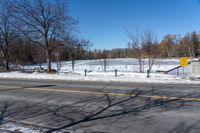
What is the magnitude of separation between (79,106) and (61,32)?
60.5 ft

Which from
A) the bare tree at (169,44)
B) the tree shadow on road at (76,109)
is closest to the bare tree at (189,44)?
the bare tree at (169,44)

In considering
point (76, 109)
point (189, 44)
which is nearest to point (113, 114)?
point (76, 109)

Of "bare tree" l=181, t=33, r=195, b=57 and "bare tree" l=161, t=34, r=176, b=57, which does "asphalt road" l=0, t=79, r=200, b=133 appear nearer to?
"bare tree" l=181, t=33, r=195, b=57

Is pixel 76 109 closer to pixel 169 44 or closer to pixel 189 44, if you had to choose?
pixel 189 44

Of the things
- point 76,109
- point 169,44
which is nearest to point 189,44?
point 169,44

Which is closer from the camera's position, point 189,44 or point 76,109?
point 76,109

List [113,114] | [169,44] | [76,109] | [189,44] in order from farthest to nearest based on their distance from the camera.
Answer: [169,44] < [189,44] < [76,109] < [113,114]

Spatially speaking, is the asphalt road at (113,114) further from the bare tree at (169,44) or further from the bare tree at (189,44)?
the bare tree at (169,44)

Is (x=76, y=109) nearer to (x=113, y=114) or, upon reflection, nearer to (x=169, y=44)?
(x=113, y=114)

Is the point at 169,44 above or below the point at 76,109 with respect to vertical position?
above

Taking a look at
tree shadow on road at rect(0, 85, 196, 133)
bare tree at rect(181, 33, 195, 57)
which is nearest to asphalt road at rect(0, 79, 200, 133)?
tree shadow on road at rect(0, 85, 196, 133)

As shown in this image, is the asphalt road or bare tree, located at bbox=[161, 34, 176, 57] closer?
the asphalt road

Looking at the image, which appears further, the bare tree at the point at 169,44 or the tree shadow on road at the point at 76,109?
the bare tree at the point at 169,44

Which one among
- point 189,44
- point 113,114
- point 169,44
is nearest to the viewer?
point 113,114
